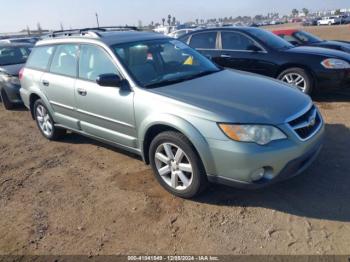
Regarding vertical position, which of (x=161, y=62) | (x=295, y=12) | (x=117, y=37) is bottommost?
(x=295, y=12)

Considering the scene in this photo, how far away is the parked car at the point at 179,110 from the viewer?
312 centimetres

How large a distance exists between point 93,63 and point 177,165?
1.85 meters

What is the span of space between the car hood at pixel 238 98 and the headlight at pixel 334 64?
2.84 meters

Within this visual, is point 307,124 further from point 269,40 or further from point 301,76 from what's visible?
point 269,40

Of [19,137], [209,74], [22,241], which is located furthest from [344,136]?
[19,137]

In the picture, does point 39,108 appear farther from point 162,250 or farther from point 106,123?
point 162,250

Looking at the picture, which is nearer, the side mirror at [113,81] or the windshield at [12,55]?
the side mirror at [113,81]

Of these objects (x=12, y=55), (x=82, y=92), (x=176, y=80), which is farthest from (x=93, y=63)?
(x=12, y=55)

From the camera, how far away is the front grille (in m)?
3.29

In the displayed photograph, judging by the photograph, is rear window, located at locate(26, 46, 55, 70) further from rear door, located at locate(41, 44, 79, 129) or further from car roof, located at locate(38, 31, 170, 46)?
car roof, located at locate(38, 31, 170, 46)

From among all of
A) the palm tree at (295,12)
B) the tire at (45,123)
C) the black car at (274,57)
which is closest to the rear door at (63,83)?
the tire at (45,123)

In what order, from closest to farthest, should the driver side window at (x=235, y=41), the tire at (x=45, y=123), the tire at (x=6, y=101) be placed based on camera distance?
the tire at (x=45, y=123) → the driver side window at (x=235, y=41) → the tire at (x=6, y=101)

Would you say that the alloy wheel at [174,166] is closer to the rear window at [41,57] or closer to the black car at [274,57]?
the rear window at [41,57]

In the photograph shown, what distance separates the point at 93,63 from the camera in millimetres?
4410
